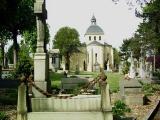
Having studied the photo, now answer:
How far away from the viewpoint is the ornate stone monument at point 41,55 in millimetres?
17125

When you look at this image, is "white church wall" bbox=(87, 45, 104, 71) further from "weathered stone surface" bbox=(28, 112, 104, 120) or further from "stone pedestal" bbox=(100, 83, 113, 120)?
"stone pedestal" bbox=(100, 83, 113, 120)

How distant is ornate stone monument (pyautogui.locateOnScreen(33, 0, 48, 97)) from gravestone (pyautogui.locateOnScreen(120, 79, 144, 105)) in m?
5.04

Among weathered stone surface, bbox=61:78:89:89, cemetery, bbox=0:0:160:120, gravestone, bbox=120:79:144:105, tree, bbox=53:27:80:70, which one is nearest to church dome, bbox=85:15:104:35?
tree, bbox=53:27:80:70

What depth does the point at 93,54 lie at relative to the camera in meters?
142

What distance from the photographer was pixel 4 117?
1386 cm

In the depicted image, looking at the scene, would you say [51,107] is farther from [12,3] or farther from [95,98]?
[12,3]

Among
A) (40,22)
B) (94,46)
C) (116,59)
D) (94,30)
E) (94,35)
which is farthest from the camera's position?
(94,30)

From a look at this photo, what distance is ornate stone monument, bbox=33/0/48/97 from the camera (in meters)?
17.1

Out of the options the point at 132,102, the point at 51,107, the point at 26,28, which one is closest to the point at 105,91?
the point at 51,107

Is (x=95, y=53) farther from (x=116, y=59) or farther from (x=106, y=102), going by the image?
(x=106, y=102)

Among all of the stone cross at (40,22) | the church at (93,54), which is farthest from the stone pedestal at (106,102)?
the church at (93,54)

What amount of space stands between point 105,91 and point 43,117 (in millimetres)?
1892

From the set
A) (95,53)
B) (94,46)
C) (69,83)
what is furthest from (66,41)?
(69,83)

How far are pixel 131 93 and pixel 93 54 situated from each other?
395 ft
